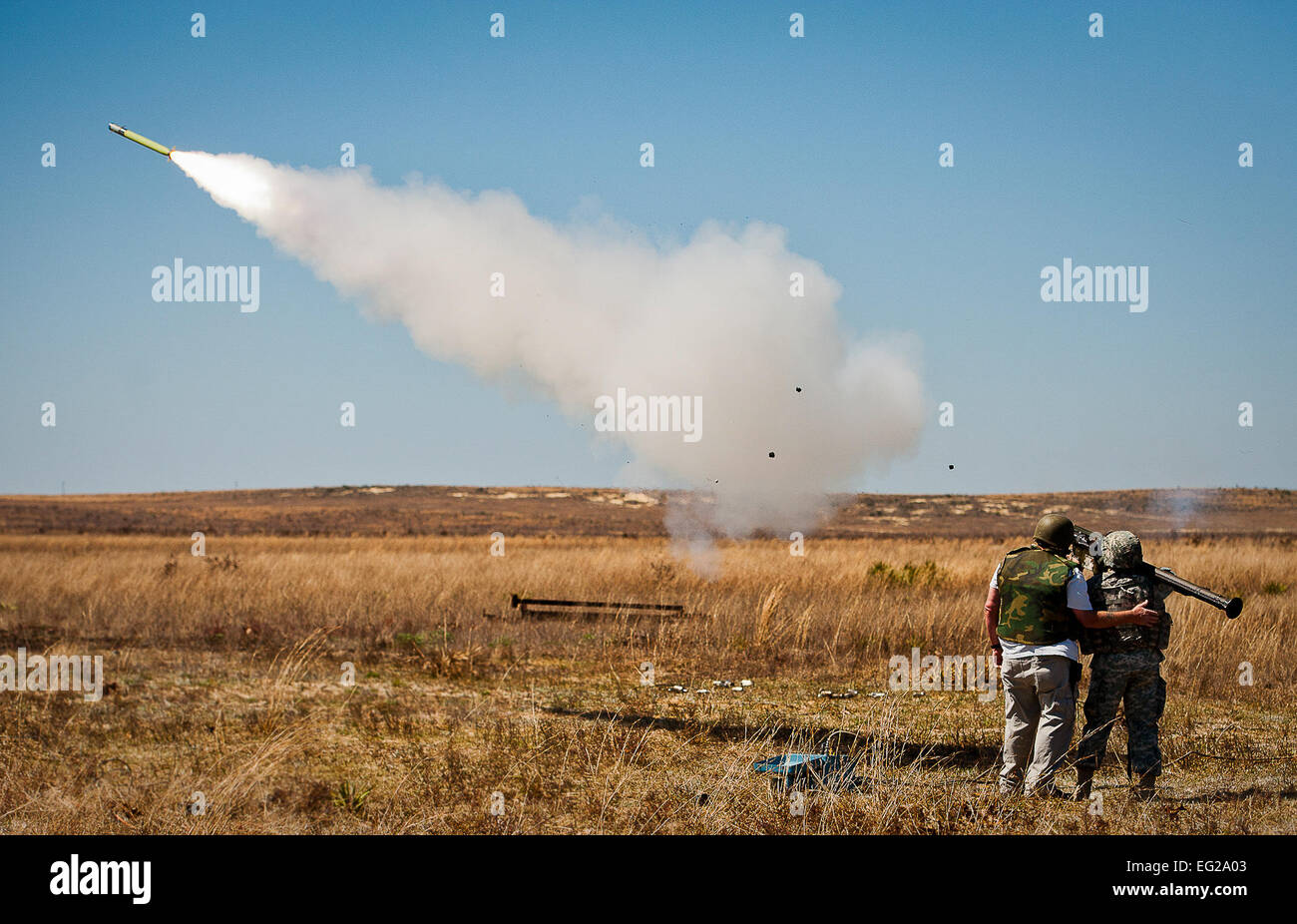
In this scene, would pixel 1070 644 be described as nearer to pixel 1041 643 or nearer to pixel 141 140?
pixel 1041 643

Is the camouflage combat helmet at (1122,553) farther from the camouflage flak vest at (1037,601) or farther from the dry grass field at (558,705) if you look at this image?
the dry grass field at (558,705)

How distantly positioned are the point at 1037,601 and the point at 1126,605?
610 mm

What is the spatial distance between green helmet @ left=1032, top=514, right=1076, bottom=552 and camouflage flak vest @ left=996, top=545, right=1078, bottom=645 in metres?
0.08

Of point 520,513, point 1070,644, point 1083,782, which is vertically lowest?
point 520,513

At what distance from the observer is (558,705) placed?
9.94 m

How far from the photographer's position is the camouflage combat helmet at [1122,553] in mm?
6535

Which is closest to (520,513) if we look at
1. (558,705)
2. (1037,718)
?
(558,705)

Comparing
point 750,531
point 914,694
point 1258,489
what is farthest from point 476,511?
point 914,694

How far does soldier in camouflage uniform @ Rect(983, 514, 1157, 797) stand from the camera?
21.0 ft

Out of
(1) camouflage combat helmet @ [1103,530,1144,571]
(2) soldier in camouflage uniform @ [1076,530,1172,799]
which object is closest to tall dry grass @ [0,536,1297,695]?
(2) soldier in camouflage uniform @ [1076,530,1172,799]

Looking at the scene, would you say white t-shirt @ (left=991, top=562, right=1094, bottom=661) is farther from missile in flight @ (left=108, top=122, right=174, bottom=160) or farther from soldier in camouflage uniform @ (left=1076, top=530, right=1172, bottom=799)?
missile in flight @ (left=108, top=122, right=174, bottom=160)

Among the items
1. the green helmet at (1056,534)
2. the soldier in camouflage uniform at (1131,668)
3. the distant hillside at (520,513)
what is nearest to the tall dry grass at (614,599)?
the soldier in camouflage uniform at (1131,668)
